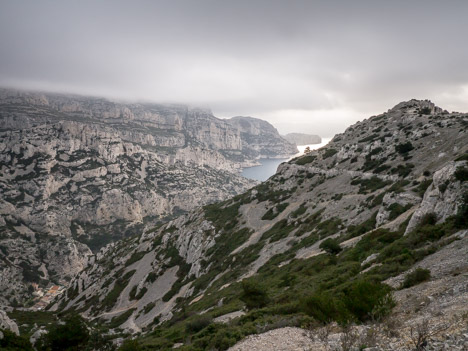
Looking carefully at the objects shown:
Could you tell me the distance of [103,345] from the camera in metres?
34.5

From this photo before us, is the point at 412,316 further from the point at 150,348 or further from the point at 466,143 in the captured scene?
the point at 466,143

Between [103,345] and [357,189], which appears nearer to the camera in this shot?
[103,345]

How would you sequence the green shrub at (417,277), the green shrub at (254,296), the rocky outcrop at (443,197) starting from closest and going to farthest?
1. the green shrub at (417,277)
2. the rocky outcrop at (443,197)
3. the green shrub at (254,296)

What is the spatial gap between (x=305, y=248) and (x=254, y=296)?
20.4 metres

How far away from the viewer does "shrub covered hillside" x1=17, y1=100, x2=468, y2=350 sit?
17.0 meters

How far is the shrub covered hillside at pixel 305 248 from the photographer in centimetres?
1700

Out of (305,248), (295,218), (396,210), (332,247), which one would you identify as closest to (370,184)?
(295,218)

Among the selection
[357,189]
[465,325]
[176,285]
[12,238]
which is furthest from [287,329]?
[12,238]

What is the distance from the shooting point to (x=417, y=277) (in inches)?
557

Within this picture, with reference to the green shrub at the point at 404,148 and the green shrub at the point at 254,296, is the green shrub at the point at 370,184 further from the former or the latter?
the green shrub at the point at 254,296

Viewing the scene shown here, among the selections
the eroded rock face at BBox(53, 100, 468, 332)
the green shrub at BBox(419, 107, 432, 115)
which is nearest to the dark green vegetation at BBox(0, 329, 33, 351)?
the eroded rock face at BBox(53, 100, 468, 332)

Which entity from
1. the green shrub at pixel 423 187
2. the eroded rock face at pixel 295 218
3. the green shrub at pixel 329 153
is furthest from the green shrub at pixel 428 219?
the green shrub at pixel 329 153

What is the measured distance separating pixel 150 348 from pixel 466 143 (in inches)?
2259

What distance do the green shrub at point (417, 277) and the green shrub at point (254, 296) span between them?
38.9 feet
